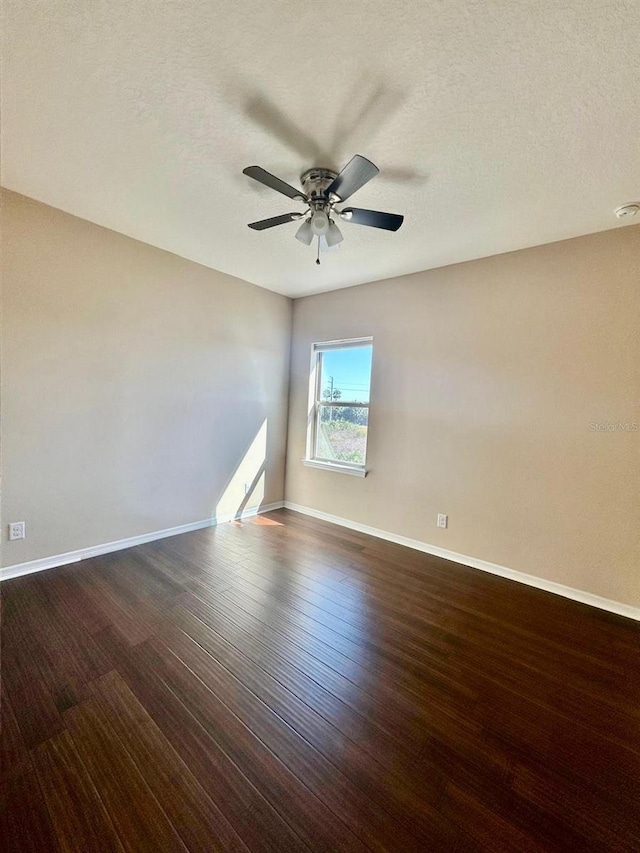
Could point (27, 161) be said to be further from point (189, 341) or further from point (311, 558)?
point (311, 558)

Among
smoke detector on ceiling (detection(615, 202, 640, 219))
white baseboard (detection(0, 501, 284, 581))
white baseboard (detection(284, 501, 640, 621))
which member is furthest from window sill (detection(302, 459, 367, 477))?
smoke detector on ceiling (detection(615, 202, 640, 219))

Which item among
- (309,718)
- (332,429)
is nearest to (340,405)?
(332,429)

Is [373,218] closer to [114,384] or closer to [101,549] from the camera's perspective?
[114,384]

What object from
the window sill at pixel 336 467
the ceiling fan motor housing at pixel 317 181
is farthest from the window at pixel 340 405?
the ceiling fan motor housing at pixel 317 181

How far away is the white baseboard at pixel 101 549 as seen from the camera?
7.80 feet

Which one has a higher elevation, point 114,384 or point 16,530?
point 114,384

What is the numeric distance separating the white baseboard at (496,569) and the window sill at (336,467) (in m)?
0.54

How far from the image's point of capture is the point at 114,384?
2.78 m

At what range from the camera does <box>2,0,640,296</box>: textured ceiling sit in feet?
3.84

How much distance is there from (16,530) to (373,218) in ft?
10.4

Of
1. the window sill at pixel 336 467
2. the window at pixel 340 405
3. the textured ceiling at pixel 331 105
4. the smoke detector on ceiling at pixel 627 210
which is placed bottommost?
the window sill at pixel 336 467

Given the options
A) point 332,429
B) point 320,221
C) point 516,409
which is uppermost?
point 320,221

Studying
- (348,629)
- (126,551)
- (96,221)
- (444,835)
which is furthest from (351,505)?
(96,221)

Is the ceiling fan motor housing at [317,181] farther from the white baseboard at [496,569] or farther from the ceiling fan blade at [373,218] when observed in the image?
the white baseboard at [496,569]
